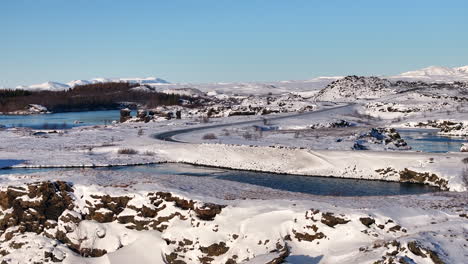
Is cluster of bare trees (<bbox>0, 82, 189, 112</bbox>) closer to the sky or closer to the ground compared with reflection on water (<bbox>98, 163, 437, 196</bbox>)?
closer to the ground

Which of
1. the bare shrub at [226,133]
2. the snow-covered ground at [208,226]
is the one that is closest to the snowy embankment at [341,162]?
the snow-covered ground at [208,226]

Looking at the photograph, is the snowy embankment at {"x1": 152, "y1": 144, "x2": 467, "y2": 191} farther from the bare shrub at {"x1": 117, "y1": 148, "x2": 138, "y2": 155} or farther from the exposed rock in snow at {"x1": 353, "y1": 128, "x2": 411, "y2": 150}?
the exposed rock in snow at {"x1": 353, "y1": 128, "x2": 411, "y2": 150}

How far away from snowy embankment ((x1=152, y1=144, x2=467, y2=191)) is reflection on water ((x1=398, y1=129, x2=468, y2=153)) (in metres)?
10.9

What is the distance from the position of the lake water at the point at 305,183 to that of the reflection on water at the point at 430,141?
14904 millimetres

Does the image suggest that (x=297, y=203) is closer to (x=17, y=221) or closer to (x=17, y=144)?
(x=17, y=221)

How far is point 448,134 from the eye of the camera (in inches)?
2411

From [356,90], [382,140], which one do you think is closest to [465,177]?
[382,140]

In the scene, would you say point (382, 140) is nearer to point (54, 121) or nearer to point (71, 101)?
point (54, 121)

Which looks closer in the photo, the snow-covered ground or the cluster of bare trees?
the snow-covered ground

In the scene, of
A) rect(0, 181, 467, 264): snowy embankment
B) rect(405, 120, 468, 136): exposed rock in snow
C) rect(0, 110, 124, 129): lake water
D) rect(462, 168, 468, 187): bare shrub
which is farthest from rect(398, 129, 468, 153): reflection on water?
rect(0, 110, 124, 129): lake water

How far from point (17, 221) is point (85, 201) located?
3126 millimetres

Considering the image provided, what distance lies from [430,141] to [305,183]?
2714 cm

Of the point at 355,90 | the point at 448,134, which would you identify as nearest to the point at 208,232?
the point at 448,134

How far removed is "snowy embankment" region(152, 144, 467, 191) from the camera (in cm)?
3288
